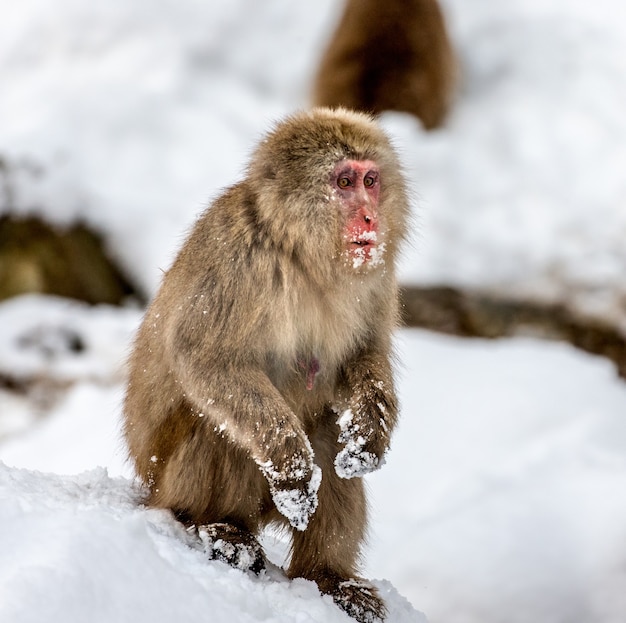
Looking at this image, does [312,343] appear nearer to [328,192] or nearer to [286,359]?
[286,359]

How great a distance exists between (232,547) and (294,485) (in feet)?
0.86

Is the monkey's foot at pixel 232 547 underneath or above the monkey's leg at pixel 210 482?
underneath

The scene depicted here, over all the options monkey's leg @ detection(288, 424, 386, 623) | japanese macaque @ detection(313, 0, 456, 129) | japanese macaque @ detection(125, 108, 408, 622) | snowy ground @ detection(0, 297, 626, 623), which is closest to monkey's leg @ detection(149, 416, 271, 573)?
japanese macaque @ detection(125, 108, 408, 622)

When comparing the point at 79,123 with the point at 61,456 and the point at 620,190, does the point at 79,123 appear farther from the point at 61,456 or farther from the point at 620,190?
the point at 620,190

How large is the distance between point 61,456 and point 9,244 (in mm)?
1814

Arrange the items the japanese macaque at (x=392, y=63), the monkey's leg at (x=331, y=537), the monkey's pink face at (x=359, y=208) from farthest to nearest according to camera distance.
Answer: the japanese macaque at (x=392, y=63) → the monkey's leg at (x=331, y=537) → the monkey's pink face at (x=359, y=208)

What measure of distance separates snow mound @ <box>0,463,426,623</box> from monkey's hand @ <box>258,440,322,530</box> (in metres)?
0.22

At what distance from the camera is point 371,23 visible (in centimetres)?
812

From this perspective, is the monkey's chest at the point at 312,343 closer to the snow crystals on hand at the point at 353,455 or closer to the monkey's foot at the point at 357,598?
the snow crystals on hand at the point at 353,455

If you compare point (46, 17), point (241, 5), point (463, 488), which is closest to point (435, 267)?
point (463, 488)

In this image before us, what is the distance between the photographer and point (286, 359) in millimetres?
3436

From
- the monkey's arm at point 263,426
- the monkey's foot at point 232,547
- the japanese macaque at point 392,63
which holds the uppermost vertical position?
the japanese macaque at point 392,63

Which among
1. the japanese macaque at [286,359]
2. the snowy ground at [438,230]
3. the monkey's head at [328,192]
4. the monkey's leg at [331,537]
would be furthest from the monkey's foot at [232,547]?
the monkey's head at [328,192]

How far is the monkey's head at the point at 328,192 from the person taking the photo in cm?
332
